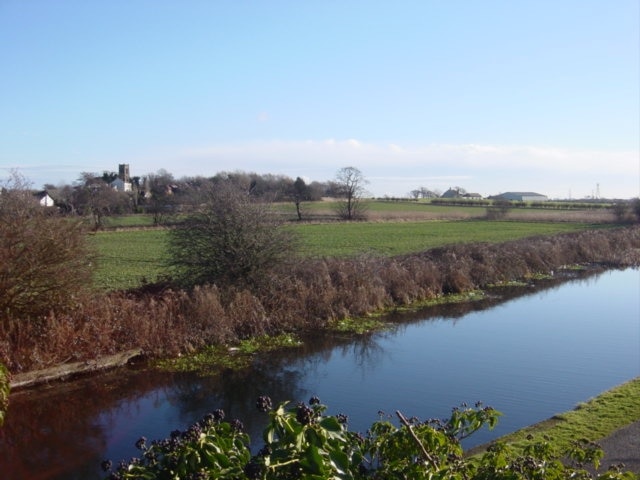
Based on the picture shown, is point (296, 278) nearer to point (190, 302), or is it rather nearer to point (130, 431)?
point (190, 302)

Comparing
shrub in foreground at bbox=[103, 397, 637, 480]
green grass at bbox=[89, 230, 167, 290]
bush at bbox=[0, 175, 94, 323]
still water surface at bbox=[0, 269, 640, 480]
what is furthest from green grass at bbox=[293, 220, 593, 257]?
shrub in foreground at bbox=[103, 397, 637, 480]

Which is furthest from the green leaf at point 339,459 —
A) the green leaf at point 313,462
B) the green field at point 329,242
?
the green field at point 329,242

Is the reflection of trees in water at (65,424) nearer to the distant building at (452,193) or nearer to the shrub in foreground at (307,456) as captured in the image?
the shrub in foreground at (307,456)

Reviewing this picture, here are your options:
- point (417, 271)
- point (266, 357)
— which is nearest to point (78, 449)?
point (266, 357)

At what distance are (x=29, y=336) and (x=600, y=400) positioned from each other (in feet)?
38.2

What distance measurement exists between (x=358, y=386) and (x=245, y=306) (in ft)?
17.2

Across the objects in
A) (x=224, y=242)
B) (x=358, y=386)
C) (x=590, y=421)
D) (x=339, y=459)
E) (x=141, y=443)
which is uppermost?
(x=224, y=242)

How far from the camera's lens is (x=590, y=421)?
10094mm

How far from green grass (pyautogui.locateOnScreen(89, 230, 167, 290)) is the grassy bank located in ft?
35.2

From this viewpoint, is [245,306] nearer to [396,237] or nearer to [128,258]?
[128,258]

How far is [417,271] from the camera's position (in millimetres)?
24328

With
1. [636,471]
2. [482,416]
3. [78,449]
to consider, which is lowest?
[78,449]

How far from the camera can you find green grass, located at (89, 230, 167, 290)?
74.5 ft

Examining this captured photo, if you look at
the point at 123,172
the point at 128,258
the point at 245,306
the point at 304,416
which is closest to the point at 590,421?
the point at 304,416
